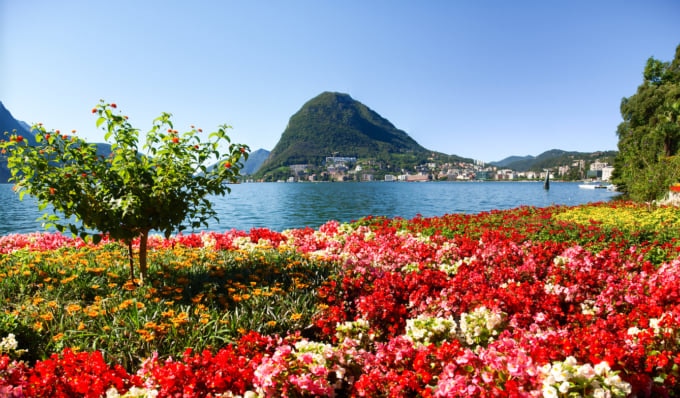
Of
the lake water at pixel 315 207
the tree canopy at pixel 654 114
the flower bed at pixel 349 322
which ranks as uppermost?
the tree canopy at pixel 654 114

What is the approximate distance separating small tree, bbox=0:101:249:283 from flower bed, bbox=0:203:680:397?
1.00 metres

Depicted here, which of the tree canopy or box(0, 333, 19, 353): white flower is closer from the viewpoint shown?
box(0, 333, 19, 353): white flower

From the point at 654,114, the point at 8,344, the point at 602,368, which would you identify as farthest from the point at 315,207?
the point at 602,368

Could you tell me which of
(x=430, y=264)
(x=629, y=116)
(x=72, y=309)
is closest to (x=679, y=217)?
(x=430, y=264)

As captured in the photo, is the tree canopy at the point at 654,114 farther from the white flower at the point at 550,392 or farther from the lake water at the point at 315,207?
the white flower at the point at 550,392

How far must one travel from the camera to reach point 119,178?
5.60m

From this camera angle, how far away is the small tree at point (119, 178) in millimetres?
5090

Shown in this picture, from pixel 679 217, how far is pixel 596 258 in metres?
9.19

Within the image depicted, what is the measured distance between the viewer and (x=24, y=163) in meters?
5.11

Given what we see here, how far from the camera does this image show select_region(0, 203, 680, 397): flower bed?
293 centimetres

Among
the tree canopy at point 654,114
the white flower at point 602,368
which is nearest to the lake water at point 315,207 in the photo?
the white flower at point 602,368

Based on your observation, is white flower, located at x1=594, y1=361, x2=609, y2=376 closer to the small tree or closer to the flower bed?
the flower bed

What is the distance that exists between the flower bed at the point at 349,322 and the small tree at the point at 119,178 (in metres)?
1.00

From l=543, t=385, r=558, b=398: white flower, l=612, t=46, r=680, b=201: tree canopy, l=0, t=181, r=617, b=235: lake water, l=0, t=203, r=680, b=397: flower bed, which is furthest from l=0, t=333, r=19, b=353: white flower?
l=612, t=46, r=680, b=201: tree canopy
